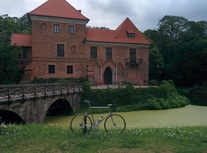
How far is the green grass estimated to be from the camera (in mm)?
5848

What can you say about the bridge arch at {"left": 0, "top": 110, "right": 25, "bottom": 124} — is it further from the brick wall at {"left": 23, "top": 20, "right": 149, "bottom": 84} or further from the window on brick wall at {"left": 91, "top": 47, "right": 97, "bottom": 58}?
the window on brick wall at {"left": 91, "top": 47, "right": 97, "bottom": 58}

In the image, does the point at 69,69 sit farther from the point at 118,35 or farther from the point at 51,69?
the point at 118,35

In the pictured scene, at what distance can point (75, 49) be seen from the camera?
32312mm

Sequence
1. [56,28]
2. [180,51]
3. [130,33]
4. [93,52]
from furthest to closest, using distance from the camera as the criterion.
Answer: [180,51]
[130,33]
[93,52]
[56,28]

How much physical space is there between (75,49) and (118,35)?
8.04 metres

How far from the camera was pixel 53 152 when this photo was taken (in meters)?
5.67

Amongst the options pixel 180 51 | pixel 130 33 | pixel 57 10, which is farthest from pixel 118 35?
pixel 180 51

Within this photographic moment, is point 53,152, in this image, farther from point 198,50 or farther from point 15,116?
point 198,50

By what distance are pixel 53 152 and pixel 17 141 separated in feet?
5.17

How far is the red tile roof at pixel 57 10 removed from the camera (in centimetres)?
3034

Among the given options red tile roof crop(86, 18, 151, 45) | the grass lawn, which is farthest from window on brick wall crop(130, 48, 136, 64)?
the grass lawn

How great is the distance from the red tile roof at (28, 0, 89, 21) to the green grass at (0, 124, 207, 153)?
82.4 ft

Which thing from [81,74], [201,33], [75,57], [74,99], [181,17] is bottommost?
[74,99]

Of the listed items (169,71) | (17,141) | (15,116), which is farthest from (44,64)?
(169,71)
